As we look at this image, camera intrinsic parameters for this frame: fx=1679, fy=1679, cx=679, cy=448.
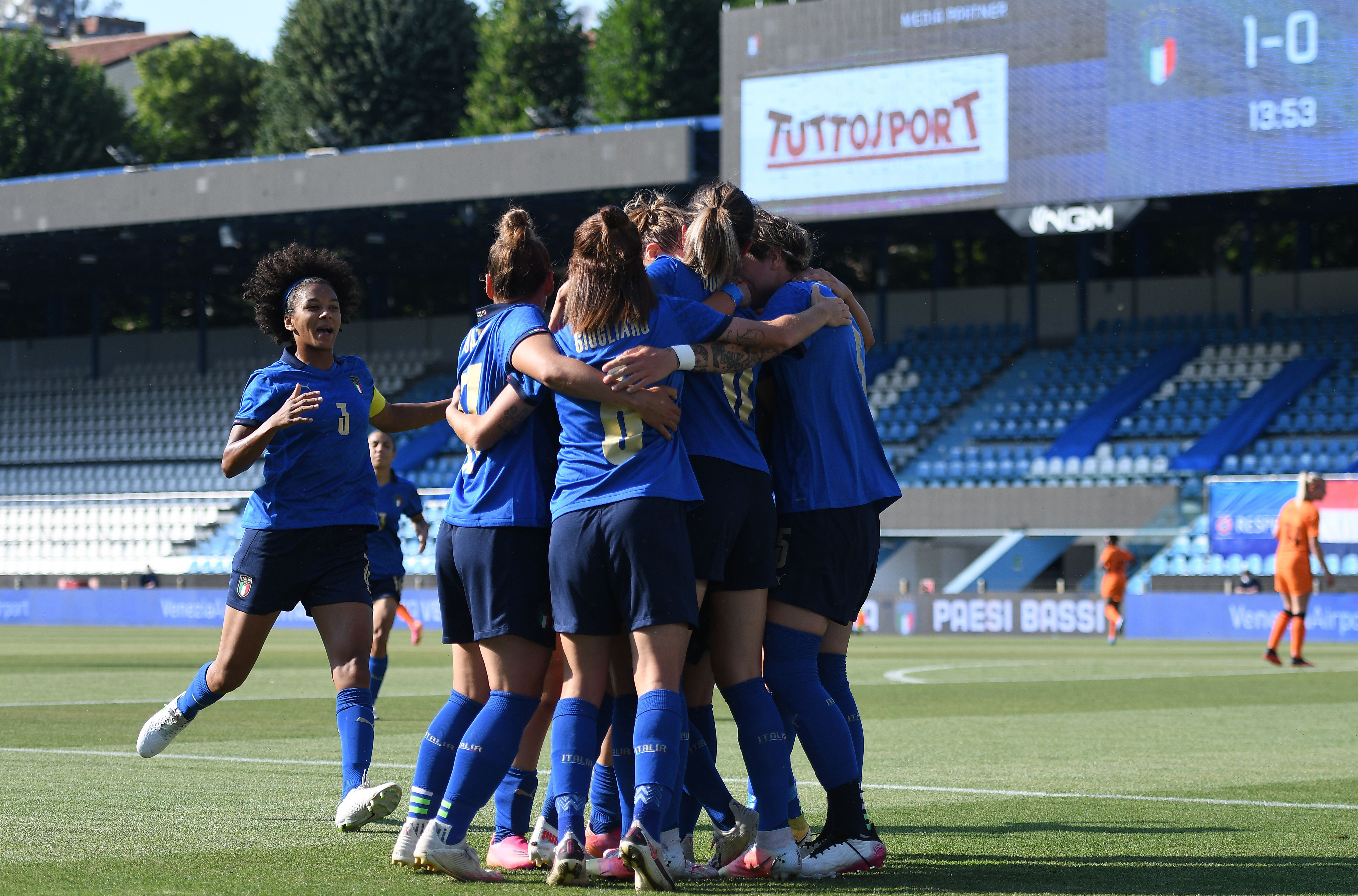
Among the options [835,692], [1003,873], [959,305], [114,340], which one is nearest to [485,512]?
[835,692]

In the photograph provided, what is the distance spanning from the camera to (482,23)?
193 feet

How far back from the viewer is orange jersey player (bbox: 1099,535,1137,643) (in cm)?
2525

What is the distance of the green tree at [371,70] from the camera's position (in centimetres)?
5772

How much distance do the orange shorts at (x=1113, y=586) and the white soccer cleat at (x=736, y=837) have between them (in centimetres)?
2092

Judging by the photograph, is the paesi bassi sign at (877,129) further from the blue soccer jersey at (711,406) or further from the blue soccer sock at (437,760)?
the blue soccer sock at (437,760)

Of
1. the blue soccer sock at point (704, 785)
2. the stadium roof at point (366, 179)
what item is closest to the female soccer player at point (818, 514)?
the blue soccer sock at point (704, 785)

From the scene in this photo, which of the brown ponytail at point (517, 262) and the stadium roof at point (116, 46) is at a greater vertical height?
the stadium roof at point (116, 46)

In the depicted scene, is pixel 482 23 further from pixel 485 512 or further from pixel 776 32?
pixel 485 512

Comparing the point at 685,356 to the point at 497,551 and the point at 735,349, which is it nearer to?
the point at 735,349

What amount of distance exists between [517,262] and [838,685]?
1907 mm

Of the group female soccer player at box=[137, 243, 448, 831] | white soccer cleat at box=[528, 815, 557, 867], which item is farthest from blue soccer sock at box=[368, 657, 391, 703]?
white soccer cleat at box=[528, 815, 557, 867]

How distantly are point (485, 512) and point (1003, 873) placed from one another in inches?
78.8

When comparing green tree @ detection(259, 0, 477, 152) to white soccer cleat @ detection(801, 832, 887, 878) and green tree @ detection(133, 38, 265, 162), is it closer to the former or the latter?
green tree @ detection(133, 38, 265, 162)

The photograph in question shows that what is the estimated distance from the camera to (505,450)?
5434mm
